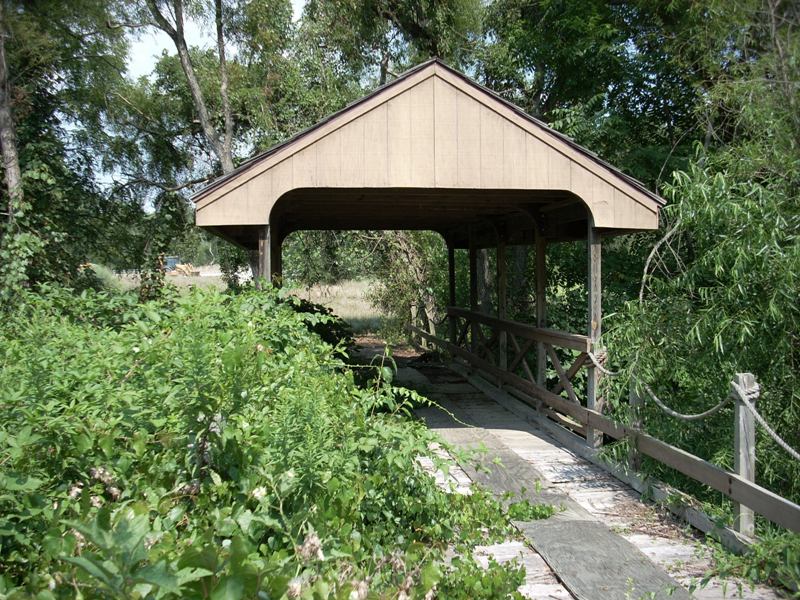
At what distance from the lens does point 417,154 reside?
6.39m

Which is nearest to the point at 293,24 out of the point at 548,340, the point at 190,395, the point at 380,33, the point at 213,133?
the point at 380,33

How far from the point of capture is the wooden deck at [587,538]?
12.5ft

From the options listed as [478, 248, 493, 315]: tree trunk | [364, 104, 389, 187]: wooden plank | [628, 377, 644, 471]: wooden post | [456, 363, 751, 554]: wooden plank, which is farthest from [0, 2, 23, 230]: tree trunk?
[628, 377, 644, 471]: wooden post

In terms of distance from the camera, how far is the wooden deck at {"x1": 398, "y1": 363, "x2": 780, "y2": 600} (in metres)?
3.80

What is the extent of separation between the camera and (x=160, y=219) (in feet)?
52.5

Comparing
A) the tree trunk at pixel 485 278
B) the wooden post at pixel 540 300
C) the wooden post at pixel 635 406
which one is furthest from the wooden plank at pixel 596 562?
the tree trunk at pixel 485 278

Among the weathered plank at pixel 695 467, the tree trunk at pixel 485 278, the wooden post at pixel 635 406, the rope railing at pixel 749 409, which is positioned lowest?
the weathered plank at pixel 695 467

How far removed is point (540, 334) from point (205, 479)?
6.02m

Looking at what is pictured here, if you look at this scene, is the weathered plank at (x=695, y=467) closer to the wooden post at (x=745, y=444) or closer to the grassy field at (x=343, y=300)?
the wooden post at (x=745, y=444)

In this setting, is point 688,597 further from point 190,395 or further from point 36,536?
point 36,536

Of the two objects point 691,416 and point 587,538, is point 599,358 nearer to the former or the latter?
point 691,416

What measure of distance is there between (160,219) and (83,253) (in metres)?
2.67

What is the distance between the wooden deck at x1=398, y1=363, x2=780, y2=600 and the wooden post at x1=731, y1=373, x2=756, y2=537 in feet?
1.09

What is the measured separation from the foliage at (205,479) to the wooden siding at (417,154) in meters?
2.44
